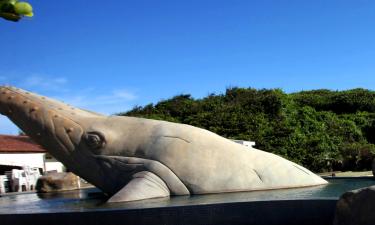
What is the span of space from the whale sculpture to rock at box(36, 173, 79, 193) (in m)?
3.00

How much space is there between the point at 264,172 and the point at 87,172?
283 cm

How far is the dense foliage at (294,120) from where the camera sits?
77.0 ft

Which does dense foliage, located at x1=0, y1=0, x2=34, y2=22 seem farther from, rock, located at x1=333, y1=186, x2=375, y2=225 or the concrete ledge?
rock, located at x1=333, y1=186, x2=375, y2=225

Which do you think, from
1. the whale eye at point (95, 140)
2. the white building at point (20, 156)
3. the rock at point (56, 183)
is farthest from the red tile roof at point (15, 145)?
the whale eye at point (95, 140)

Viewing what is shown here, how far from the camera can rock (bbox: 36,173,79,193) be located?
11898mm

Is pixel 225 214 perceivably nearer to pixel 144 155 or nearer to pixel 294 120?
pixel 144 155

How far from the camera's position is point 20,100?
911cm

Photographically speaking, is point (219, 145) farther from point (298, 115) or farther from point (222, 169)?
point (298, 115)

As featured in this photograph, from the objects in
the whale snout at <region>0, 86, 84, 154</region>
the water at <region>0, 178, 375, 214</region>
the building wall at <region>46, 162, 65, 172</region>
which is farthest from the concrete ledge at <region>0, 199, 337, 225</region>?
the building wall at <region>46, 162, 65, 172</region>

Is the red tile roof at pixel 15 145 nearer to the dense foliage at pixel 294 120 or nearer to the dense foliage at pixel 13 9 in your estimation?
the dense foliage at pixel 294 120

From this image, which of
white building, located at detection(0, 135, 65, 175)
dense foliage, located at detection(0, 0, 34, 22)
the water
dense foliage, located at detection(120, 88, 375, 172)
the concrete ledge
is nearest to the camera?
dense foliage, located at detection(0, 0, 34, 22)

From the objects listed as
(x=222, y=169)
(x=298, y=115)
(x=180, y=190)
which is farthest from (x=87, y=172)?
(x=298, y=115)

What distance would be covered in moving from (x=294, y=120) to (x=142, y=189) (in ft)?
65.5

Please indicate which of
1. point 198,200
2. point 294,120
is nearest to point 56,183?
point 198,200
